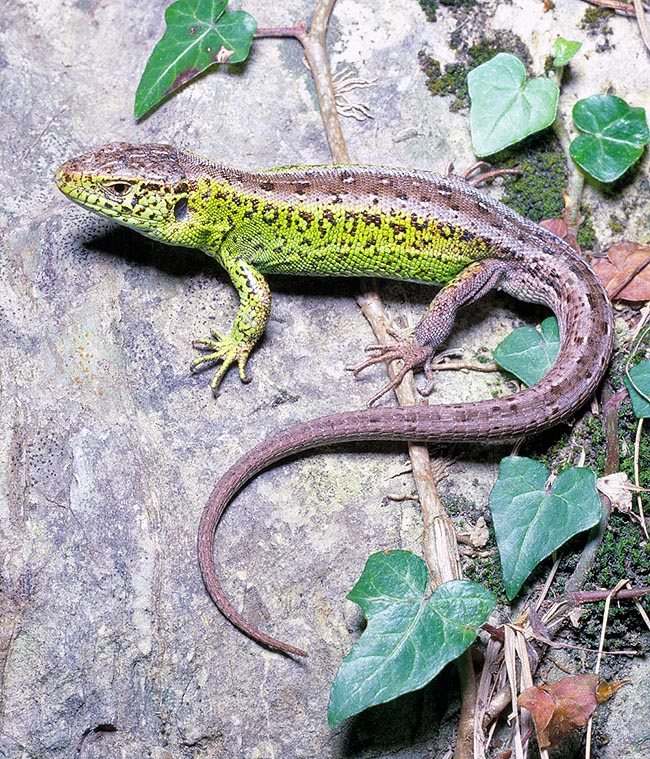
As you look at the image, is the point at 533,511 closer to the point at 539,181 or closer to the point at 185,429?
the point at 185,429

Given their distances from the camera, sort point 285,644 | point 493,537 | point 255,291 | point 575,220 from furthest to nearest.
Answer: point 575,220
point 255,291
point 493,537
point 285,644

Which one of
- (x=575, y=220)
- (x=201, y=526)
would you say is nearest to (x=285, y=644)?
(x=201, y=526)

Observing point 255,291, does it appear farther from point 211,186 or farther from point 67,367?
point 67,367

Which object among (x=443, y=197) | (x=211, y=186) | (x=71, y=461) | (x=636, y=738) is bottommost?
(x=636, y=738)

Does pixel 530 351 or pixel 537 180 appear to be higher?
pixel 537 180

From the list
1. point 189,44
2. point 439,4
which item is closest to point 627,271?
point 439,4

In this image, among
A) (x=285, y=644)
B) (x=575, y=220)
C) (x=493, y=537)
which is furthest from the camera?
(x=575, y=220)

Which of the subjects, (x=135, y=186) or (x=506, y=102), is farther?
(x=506, y=102)

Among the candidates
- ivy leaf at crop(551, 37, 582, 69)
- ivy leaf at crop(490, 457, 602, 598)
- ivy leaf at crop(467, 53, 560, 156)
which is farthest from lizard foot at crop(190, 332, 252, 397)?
ivy leaf at crop(551, 37, 582, 69)

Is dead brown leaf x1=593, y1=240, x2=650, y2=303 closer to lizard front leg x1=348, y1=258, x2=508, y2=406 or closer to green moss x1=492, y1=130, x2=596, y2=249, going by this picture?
green moss x1=492, y1=130, x2=596, y2=249
